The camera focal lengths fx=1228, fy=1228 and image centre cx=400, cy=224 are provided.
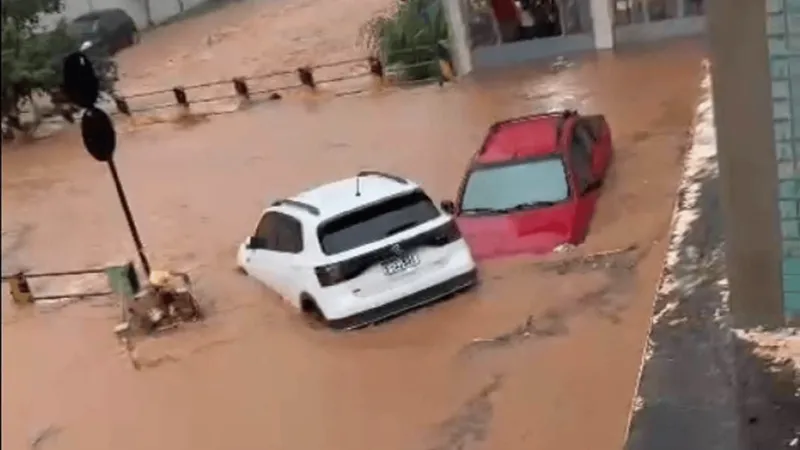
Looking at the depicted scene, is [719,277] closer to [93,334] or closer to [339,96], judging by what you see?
[339,96]

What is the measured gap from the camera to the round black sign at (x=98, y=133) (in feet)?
6.01

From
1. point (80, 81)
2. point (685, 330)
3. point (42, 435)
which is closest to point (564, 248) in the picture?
point (685, 330)

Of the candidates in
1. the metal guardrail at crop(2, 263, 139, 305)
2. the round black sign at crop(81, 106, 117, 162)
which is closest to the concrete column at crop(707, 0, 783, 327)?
the round black sign at crop(81, 106, 117, 162)

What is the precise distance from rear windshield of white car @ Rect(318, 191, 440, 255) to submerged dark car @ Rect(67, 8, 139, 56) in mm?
1010

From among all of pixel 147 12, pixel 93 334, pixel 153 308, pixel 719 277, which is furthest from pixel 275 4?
pixel 719 277

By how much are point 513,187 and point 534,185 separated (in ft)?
0.19

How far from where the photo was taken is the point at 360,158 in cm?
298

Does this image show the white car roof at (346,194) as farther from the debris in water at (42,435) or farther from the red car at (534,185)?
the debris in water at (42,435)

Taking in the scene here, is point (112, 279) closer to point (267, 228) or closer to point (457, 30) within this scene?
point (267, 228)

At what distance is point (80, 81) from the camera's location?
1901 mm

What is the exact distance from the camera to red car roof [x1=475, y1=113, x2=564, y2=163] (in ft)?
10.2

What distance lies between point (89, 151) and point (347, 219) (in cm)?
118

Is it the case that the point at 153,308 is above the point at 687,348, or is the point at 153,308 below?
above

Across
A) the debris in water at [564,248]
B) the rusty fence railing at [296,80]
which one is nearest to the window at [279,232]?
the rusty fence railing at [296,80]
